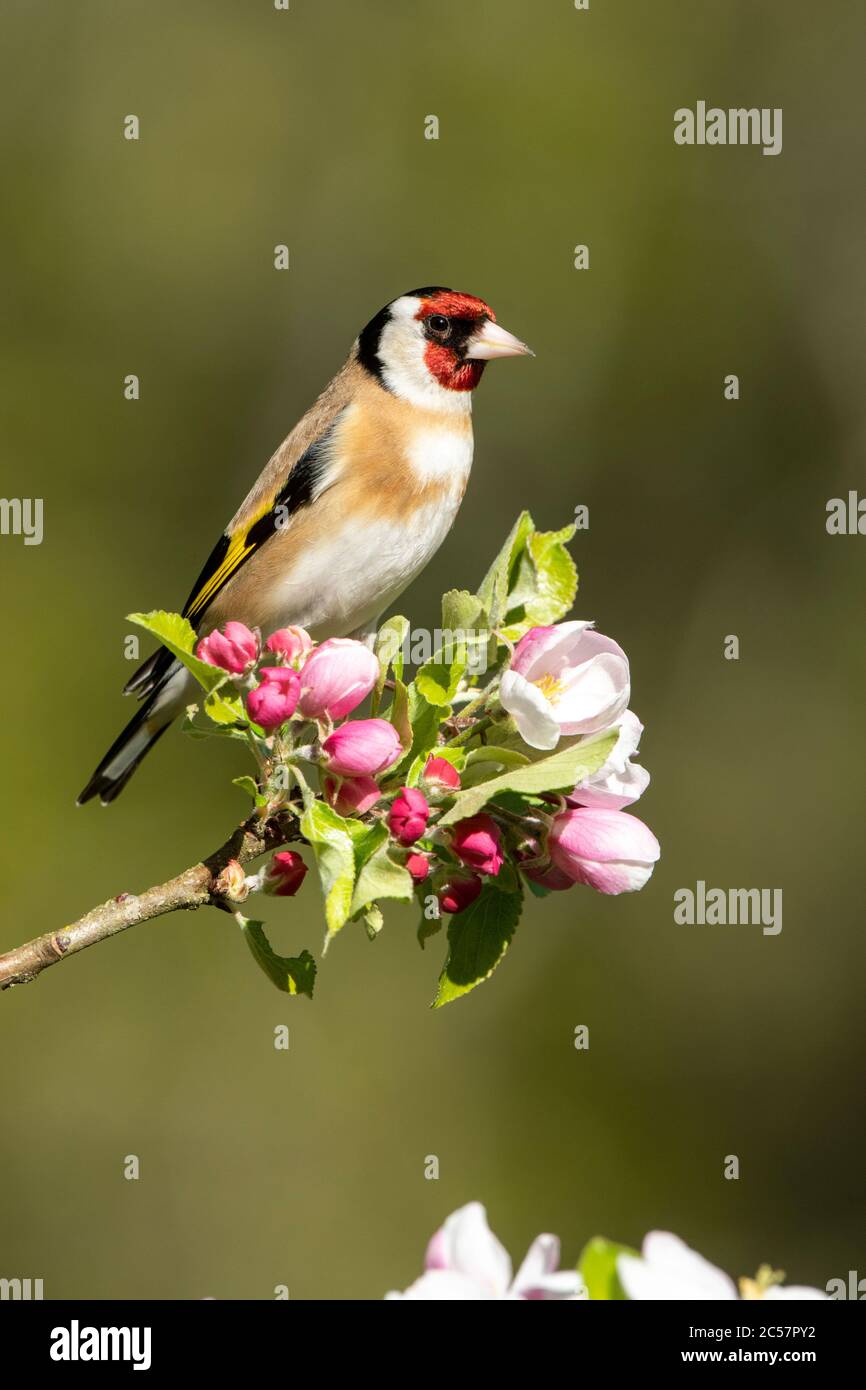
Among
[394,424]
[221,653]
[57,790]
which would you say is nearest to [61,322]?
[57,790]

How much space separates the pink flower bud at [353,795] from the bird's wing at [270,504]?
1803 mm

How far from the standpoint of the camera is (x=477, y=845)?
1747mm

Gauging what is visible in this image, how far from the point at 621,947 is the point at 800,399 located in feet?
9.68

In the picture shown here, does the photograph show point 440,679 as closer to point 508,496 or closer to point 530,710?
point 530,710

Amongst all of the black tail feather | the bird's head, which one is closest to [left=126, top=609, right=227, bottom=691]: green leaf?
the black tail feather

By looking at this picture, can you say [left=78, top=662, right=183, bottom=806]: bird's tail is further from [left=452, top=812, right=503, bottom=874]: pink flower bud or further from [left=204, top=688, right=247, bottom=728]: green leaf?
[left=452, top=812, right=503, bottom=874]: pink flower bud

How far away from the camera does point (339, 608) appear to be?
3.53 m

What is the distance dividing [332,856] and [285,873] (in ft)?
0.83

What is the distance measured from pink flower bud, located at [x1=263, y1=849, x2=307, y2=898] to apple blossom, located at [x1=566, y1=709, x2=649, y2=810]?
0.34m

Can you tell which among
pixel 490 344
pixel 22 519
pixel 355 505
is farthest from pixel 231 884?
pixel 22 519

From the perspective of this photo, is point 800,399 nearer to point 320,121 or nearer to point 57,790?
point 320,121

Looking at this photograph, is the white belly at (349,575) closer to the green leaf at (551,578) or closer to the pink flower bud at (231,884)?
the green leaf at (551,578)

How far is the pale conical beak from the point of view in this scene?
3.87 meters

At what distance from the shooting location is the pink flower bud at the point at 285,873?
1.92 meters
